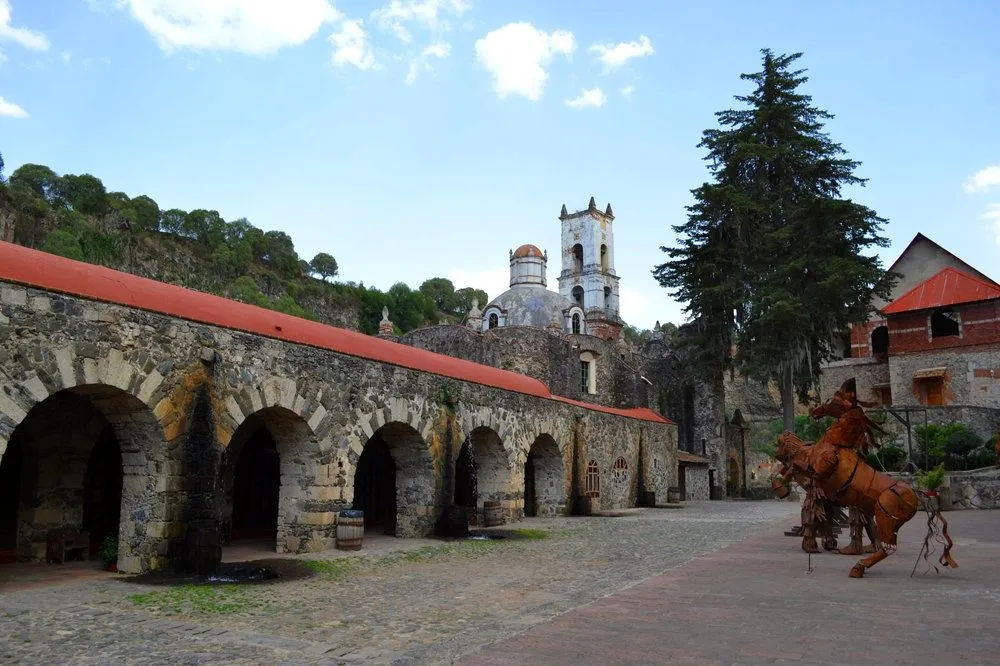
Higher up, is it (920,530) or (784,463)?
(784,463)

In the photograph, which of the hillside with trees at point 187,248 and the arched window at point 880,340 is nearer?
the arched window at point 880,340

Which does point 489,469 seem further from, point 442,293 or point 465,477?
point 442,293

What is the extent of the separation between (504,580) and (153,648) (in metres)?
4.38

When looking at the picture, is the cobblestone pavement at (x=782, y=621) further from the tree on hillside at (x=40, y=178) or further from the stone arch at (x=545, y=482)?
the tree on hillside at (x=40, y=178)

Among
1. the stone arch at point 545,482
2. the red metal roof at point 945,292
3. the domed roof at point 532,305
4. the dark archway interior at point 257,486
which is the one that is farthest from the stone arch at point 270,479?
the red metal roof at point 945,292

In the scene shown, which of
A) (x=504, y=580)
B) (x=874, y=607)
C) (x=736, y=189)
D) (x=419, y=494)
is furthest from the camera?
(x=736, y=189)

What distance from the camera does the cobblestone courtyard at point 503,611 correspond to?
5258 millimetres

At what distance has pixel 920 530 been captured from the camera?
14.8 meters

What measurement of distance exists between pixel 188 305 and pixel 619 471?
16436mm

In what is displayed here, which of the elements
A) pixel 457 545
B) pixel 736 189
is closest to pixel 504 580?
pixel 457 545

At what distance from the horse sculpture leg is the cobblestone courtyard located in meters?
0.25

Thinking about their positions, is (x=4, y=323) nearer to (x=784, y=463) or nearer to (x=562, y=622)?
(x=562, y=622)

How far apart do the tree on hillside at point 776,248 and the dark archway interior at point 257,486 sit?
18076 mm

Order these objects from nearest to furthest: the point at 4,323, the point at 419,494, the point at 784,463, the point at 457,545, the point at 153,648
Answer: the point at 153,648 → the point at 4,323 → the point at 784,463 → the point at 457,545 → the point at 419,494
